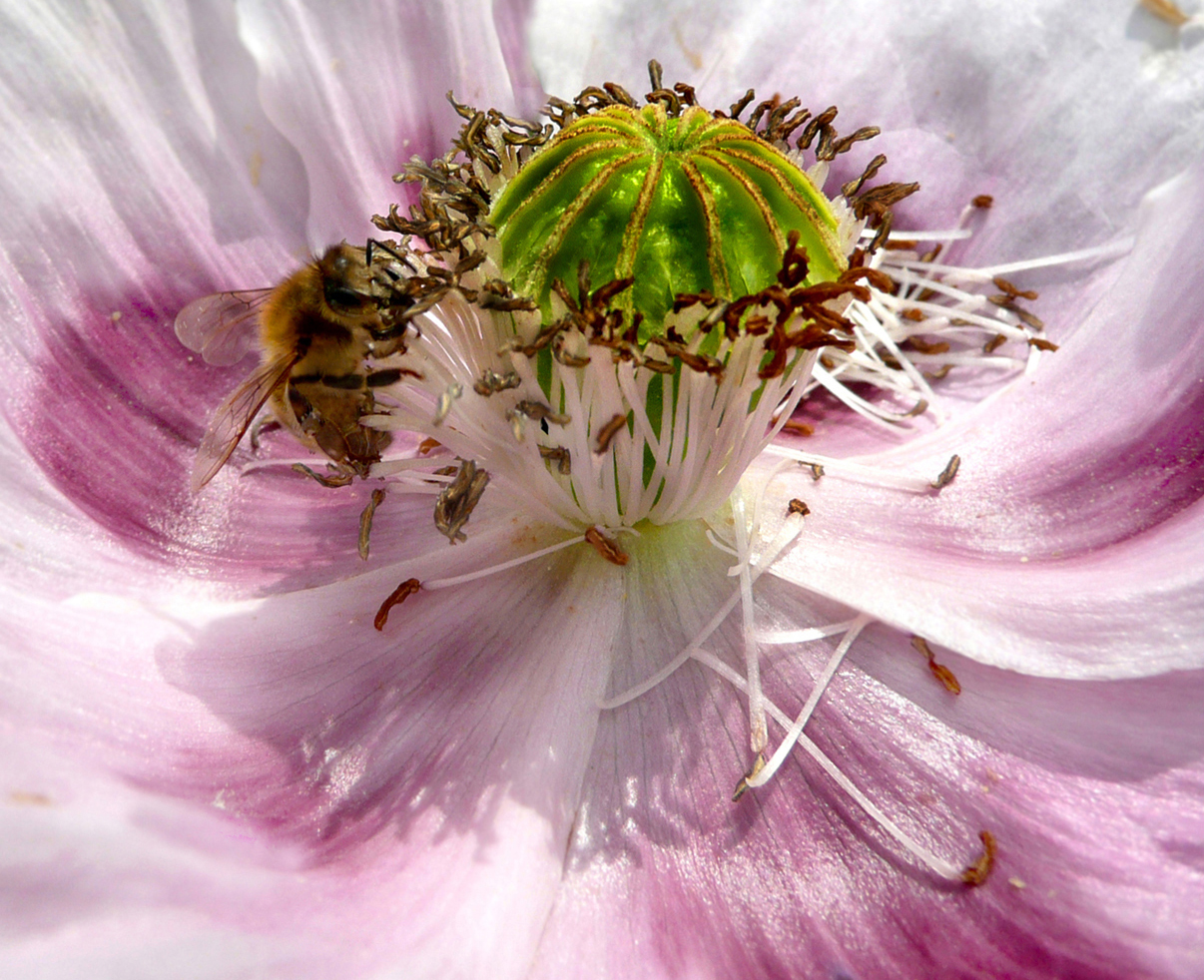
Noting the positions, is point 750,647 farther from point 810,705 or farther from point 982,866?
point 982,866

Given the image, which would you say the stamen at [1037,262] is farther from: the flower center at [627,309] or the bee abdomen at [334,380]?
the bee abdomen at [334,380]

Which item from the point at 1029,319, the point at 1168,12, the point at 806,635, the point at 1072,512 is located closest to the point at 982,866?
the point at 806,635

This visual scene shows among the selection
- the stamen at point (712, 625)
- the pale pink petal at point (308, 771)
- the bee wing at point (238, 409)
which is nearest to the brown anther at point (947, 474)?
the stamen at point (712, 625)

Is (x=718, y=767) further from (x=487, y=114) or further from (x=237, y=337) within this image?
(x=487, y=114)

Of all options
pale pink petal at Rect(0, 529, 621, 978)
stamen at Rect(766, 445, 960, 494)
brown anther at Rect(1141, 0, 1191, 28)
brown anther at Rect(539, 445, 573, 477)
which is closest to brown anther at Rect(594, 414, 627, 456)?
brown anther at Rect(539, 445, 573, 477)

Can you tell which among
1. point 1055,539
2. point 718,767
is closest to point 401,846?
point 718,767

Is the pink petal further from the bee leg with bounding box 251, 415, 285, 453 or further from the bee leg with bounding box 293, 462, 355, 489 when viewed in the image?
the bee leg with bounding box 251, 415, 285, 453
